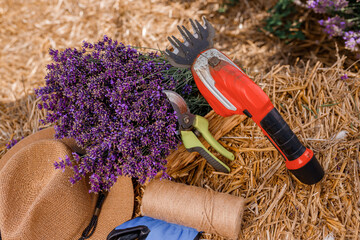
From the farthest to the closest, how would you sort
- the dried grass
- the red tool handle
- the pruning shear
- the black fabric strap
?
the black fabric strap → the dried grass → the pruning shear → the red tool handle

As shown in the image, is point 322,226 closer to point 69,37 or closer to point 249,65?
point 249,65

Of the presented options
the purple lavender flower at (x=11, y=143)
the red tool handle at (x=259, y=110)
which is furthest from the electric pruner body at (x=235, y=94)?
the purple lavender flower at (x=11, y=143)

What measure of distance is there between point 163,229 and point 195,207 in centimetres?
20

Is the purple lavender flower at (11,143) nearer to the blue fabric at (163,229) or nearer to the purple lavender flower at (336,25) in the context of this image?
the blue fabric at (163,229)

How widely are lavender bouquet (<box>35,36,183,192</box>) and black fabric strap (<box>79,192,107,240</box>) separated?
328 millimetres

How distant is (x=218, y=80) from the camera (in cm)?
119

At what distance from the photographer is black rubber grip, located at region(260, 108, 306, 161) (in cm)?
113

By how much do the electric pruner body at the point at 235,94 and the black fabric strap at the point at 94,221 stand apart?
0.81 metres

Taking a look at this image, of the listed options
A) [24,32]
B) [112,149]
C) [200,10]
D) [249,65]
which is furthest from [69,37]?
[112,149]

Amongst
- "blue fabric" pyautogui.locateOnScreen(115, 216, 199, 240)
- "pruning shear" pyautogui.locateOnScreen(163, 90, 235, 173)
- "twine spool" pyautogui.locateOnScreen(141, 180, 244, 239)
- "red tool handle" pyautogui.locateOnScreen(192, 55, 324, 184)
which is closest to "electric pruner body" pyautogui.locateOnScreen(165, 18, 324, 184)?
"red tool handle" pyautogui.locateOnScreen(192, 55, 324, 184)

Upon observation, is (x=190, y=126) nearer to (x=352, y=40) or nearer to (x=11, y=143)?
(x=352, y=40)

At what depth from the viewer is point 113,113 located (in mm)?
1281

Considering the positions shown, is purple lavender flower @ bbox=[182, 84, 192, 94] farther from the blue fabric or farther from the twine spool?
the blue fabric

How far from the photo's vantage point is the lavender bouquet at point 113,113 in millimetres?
1191
